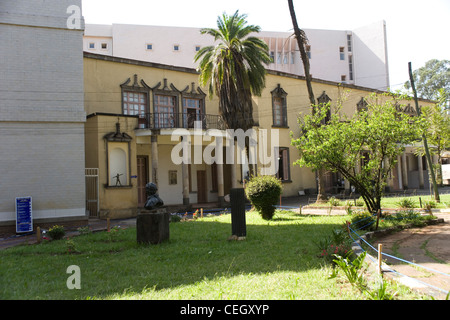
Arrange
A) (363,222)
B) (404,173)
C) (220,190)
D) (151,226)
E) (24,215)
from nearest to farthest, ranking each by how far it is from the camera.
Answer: (151,226)
(363,222)
(24,215)
(220,190)
(404,173)

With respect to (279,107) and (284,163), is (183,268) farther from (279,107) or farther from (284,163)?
(279,107)

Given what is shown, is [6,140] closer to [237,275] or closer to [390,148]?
[237,275]

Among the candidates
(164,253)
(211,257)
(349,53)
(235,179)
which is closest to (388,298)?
(211,257)

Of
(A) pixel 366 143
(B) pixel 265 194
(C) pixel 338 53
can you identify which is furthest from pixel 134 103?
(C) pixel 338 53

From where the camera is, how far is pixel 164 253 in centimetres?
798

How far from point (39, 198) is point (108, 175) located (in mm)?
4184

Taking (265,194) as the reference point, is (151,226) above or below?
below

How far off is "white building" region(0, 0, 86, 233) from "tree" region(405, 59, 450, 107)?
49754mm

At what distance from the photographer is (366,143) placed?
39.6 feet

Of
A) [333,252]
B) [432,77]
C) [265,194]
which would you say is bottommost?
[333,252]

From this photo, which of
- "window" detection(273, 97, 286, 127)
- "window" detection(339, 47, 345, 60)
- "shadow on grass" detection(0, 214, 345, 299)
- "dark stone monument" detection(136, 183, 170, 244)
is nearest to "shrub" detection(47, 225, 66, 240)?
"shadow on grass" detection(0, 214, 345, 299)

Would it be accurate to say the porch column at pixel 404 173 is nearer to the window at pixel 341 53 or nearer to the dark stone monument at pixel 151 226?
the window at pixel 341 53

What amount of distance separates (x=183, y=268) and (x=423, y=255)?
189 inches

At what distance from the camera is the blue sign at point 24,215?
1313cm
